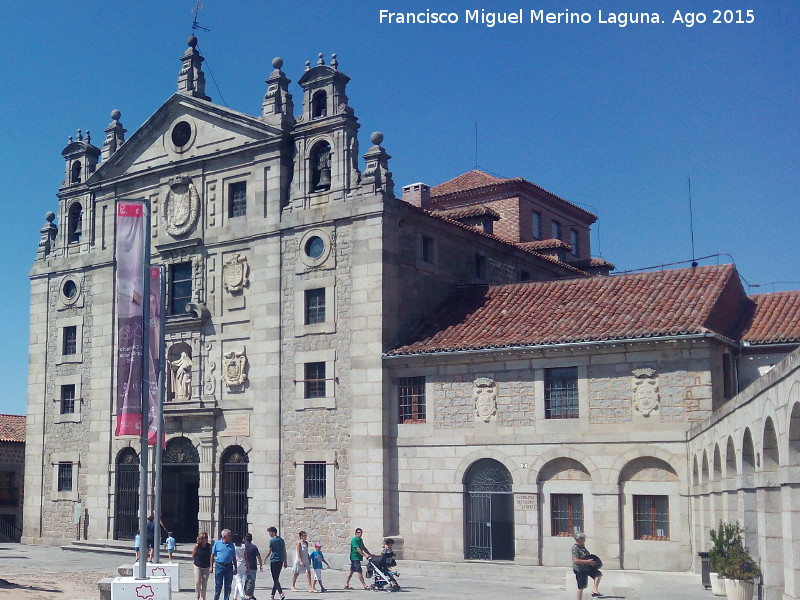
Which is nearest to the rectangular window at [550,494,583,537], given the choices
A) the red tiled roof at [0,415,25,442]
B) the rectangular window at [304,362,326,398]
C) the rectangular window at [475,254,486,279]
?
the rectangular window at [304,362,326,398]

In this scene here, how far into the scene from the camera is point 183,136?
1571 inches

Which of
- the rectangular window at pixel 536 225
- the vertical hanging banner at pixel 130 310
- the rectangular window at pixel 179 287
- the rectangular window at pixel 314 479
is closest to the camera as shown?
the vertical hanging banner at pixel 130 310

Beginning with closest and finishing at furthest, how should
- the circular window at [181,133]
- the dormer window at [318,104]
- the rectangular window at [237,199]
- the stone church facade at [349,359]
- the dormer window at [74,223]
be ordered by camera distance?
1. the stone church facade at [349,359]
2. the dormer window at [318,104]
3. the rectangular window at [237,199]
4. the circular window at [181,133]
5. the dormer window at [74,223]

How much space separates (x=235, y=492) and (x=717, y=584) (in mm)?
19135

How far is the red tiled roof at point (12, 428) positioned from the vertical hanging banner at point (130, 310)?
106ft

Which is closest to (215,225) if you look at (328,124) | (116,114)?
(328,124)

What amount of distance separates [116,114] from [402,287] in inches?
640

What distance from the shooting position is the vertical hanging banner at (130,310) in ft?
68.1

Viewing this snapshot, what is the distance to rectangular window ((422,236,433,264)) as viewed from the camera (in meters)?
36.3

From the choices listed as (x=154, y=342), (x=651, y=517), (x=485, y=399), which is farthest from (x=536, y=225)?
(x=154, y=342)

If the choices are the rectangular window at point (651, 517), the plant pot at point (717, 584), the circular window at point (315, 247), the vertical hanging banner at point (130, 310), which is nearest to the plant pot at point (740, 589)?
the plant pot at point (717, 584)

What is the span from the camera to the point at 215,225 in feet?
126

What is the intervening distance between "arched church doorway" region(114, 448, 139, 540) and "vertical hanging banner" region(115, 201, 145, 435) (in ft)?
64.1

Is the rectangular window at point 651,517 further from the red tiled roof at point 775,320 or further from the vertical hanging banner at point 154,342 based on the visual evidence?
the vertical hanging banner at point 154,342
